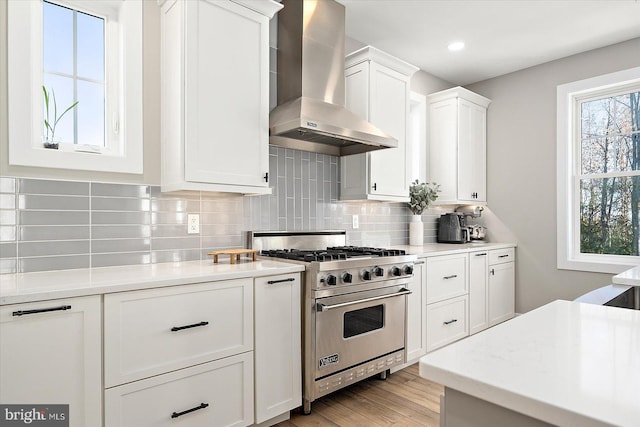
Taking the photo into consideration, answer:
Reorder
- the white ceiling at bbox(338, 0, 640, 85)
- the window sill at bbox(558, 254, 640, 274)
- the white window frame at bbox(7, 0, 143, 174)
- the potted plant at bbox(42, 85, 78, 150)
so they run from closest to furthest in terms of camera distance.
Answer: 1. the white window frame at bbox(7, 0, 143, 174)
2. the potted plant at bbox(42, 85, 78, 150)
3. the white ceiling at bbox(338, 0, 640, 85)
4. the window sill at bbox(558, 254, 640, 274)

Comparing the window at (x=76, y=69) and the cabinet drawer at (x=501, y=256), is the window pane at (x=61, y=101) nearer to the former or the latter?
the window at (x=76, y=69)

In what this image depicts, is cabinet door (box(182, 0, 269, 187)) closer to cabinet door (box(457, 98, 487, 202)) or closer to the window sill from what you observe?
cabinet door (box(457, 98, 487, 202))

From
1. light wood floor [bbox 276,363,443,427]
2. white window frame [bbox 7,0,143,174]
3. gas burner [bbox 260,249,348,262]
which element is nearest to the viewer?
white window frame [bbox 7,0,143,174]

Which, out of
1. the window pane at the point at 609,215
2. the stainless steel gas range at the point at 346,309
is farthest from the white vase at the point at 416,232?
the window pane at the point at 609,215

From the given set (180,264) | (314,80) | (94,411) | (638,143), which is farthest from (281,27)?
(638,143)

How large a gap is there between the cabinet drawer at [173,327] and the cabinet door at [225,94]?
68 cm

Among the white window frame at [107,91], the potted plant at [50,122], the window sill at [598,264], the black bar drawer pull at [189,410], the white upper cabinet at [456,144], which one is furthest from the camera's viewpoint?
the white upper cabinet at [456,144]

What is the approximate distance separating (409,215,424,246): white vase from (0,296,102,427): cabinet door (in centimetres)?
299

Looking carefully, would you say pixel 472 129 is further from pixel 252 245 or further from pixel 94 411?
pixel 94 411

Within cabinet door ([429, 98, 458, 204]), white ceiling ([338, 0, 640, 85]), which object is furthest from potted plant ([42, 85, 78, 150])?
cabinet door ([429, 98, 458, 204])

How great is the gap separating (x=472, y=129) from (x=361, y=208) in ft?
5.95

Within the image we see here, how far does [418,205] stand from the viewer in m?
3.90

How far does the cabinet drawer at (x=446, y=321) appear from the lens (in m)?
3.23

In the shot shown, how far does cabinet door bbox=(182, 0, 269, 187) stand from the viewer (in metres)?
2.14
